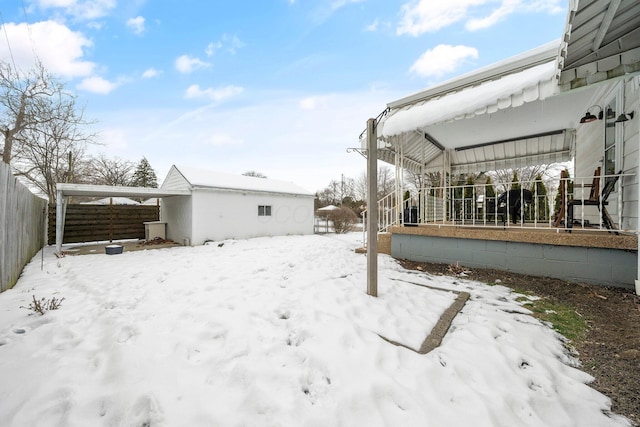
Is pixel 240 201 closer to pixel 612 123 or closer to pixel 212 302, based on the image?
pixel 212 302

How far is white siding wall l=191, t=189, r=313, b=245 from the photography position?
10633 millimetres

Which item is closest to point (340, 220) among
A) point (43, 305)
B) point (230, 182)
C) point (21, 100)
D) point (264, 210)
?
point (264, 210)

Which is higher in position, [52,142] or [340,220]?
[52,142]

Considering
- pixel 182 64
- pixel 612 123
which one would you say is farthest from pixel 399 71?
pixel 182 64

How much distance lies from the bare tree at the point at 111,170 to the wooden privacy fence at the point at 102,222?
54.0 feet

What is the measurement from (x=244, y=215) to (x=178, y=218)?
284 cm

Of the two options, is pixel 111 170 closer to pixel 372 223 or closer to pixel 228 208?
pixel 228 208

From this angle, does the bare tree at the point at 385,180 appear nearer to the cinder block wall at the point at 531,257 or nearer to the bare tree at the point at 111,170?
the cinder block wall at the point at 531,257

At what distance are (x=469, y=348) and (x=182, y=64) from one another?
1266 centimetres

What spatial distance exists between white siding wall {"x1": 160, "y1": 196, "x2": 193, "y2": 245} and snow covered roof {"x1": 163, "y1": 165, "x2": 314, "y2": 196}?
0.96 meters

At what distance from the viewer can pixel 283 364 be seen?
1998 mm

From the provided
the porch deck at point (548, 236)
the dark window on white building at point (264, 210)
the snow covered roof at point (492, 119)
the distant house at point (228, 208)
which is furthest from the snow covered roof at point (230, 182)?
the porch deck at point (548, 236)

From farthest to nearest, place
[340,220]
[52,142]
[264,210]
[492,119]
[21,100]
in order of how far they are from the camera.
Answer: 1. [340,220]
2. [52,142]
3. [264,210]
4. [21,100]
5. [492,119]

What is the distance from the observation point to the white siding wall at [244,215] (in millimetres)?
10633
